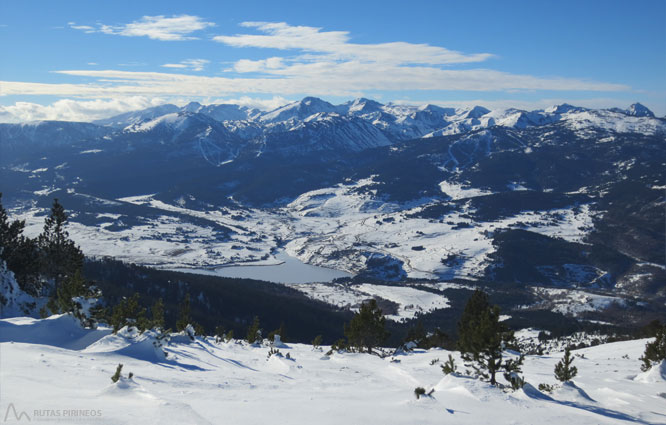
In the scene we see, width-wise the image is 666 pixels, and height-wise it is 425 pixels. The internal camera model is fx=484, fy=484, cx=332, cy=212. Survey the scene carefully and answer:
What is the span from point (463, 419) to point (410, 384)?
1212cm

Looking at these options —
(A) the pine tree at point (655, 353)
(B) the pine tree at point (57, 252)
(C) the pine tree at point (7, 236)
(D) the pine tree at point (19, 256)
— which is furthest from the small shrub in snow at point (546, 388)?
(B) the pine tree at point (57, 252)

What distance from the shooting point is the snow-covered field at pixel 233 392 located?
45.4ft

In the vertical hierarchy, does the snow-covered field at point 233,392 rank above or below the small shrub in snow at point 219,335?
above

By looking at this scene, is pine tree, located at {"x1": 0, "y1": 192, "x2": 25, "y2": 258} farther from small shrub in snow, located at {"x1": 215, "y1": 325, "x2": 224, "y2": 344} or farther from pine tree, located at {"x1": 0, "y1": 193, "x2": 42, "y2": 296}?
small shrub in snow, located at {"x1": 215, "y1": 325, "x2": 224, "y2": 344}

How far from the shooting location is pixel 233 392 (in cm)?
1950

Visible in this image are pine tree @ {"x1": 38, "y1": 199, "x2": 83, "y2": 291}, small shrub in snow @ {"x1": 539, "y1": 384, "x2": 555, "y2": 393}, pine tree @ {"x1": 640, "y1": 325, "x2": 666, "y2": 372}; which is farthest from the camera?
pine tree @ {"x1": 38, "y1": 199, "x2": 83, "y2": 291}

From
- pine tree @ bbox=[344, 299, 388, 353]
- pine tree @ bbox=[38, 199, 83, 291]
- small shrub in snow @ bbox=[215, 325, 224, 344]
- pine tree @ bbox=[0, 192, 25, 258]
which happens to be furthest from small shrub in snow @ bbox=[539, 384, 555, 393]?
pine tree @ bbox=[38, 199, 83, 291]

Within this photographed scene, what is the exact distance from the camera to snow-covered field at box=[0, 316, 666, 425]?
45.4 ft

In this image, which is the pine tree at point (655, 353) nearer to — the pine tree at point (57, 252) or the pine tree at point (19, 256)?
the pine tree at point (57, 252)

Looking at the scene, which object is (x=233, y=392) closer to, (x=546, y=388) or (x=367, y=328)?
(x=546, y=388)

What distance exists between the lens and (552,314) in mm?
183000

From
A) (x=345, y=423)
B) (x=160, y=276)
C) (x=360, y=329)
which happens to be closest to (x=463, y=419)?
(x=345, y=423)

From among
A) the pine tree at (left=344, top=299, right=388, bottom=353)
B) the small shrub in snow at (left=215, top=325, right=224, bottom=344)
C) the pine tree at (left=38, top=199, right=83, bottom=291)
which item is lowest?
the small shrub in snow at (left=215, top=325, right=224, bottom=344)

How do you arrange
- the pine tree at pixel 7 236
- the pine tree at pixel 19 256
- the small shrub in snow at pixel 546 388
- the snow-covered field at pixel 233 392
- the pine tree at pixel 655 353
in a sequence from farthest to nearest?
the pine tree at pixel 19 256, the pine tree at pixel 7 236, the pine tree at pixel 655 353, the small shrub in snow at pixel 546 388, the snow-covered field at pixel 233 392
